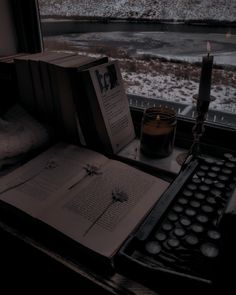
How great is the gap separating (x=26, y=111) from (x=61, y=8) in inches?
20.3

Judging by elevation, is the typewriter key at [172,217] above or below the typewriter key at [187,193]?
below

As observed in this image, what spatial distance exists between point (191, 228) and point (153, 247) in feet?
0.35

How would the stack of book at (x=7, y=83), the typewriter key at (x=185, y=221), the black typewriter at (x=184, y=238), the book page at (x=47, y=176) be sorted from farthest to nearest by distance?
1. the stack of book at (x=7, y=83)
2. the book page at (x=47, y=176)
3. the typewriter key at (x=185, y=221)
4. the black typewriter at (x=184, y=238)

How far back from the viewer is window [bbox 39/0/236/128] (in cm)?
104

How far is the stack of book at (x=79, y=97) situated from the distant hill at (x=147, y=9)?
274mm

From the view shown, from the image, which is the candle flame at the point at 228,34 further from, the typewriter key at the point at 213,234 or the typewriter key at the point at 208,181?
the typewriter key at the point at 213,234

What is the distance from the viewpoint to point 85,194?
81 centimetres

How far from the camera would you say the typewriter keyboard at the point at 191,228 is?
1.96 feet

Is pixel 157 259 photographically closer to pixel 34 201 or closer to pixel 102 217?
pixel 102 217

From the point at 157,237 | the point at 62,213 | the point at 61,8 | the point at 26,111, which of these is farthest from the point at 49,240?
the point at 61,8

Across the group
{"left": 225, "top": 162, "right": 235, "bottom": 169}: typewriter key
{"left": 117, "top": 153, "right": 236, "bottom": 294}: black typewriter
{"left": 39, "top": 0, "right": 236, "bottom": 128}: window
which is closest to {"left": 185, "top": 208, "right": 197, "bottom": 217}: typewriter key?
{"left": 117, "top": 153, "right": 236, "bottom": 294}: black typewriter

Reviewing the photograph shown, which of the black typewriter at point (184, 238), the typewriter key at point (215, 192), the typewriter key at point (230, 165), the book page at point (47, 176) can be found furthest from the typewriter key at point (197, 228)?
the book page at point (47, 176)

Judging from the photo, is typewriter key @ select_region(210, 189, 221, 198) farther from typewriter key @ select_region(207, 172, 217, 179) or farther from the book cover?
the book cover

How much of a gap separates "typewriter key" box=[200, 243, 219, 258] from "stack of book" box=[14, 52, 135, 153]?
490 mm
